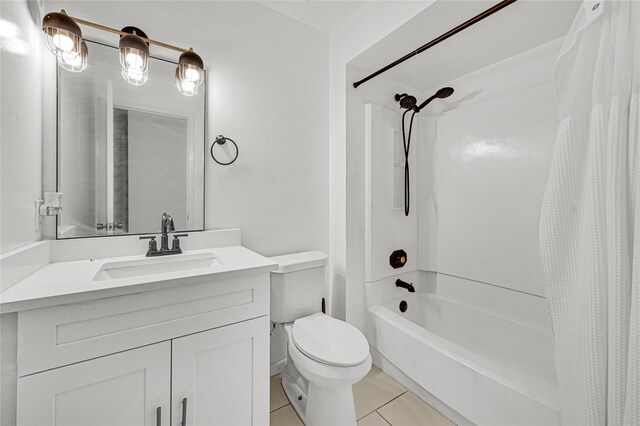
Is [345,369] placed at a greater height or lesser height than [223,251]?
lesser

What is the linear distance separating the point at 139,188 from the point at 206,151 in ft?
1.28

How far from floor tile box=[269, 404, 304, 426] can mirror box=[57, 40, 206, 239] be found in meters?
1.10

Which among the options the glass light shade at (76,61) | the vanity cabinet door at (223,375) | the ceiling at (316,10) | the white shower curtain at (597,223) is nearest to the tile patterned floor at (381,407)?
the vanity cabinet door at (223,375)

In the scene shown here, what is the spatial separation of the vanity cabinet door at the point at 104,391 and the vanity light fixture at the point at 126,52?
1227mm

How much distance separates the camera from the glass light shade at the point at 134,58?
1.18m

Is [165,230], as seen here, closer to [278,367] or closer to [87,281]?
[87,281]

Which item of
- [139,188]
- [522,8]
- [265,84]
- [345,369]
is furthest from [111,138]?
[522,8]

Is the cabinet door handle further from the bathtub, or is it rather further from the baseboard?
the bathtub

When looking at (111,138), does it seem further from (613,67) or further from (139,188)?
(613,67)

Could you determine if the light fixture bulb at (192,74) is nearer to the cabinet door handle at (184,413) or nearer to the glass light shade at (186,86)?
the glass light shade at (186,86)

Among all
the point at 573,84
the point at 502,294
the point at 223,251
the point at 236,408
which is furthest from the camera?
the point at 502,294

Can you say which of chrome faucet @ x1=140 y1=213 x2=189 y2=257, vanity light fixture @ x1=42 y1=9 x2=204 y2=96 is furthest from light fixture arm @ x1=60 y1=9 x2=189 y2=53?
chrome faucet @ x1=140 y1=213 x2=189 y2=257

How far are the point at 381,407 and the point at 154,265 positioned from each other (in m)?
1.42

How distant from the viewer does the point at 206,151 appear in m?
1.49
